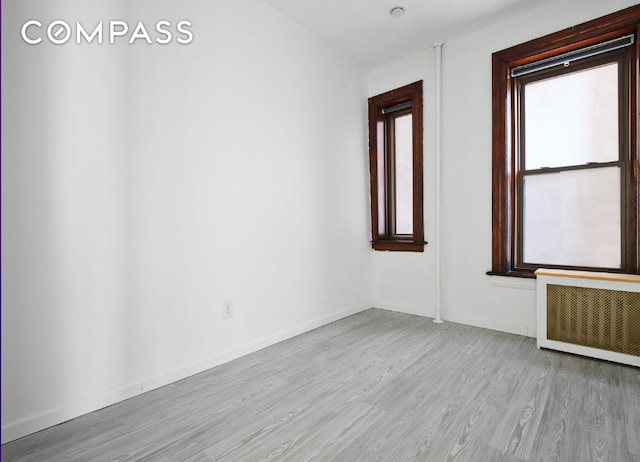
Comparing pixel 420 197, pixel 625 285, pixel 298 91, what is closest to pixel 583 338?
pixel 625 285

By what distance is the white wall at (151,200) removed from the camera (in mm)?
1576

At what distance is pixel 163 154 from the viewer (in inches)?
80.3

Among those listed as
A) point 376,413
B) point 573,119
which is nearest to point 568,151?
point 573,119

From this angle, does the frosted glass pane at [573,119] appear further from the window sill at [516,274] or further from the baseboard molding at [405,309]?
the baseboard molding at [405,309]

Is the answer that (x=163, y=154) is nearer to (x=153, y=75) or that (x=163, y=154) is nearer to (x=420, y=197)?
(x=153, y=75)

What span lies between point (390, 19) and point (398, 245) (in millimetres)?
2150

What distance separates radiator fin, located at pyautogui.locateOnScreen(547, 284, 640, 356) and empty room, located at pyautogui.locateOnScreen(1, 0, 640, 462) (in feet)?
0.04

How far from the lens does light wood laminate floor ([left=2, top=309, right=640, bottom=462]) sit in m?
1.42

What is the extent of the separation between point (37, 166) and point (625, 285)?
140 inches

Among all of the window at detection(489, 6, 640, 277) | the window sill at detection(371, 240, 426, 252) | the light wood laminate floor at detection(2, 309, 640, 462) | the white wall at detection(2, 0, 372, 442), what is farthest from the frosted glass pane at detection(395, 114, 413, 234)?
the light wood laminate floor at detection(2, 309, 640, 462)

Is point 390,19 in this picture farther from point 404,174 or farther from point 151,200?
point 151,200

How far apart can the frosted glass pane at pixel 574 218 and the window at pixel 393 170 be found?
3.48 feet

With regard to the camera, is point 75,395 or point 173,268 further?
point 173,268

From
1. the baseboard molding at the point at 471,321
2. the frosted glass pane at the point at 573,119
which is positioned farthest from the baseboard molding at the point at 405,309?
the frosted glass pane at the point at 573,119
